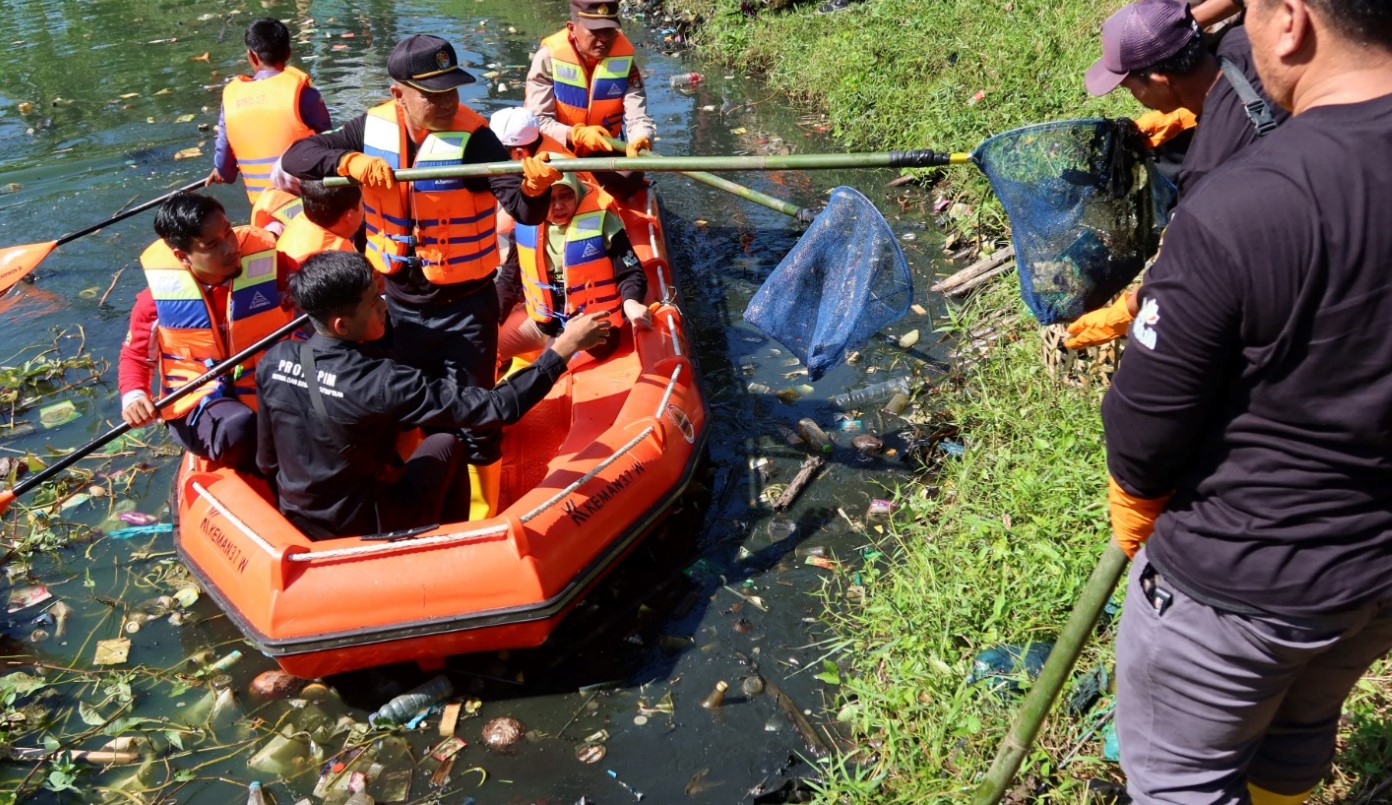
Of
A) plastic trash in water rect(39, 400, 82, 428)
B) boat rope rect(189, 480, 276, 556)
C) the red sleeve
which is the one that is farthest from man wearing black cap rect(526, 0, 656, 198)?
plastic trash in water rect(39, 400, 82, 428)

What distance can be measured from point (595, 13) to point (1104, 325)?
426cm

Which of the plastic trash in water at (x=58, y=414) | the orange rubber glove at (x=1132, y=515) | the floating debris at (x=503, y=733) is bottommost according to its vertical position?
the plastic trash in water at (x=58, y=414)

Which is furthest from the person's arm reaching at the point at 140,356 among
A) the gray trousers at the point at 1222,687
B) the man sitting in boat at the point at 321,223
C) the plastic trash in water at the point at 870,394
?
the gray trousers at the point at 1222,687

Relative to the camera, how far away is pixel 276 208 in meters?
5.91

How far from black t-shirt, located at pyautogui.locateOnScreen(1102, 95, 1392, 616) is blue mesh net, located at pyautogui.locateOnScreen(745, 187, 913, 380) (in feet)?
8.60

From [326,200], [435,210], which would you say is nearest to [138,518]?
[326,200]

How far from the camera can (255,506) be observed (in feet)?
13.6

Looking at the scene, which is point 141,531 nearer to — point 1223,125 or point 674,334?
point 674,334

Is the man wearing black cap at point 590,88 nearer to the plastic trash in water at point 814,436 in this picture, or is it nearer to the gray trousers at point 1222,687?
the plastic trash in water at point 814,436

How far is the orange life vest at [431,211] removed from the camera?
15.1ft

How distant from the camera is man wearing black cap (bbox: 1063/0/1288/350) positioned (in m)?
2.58

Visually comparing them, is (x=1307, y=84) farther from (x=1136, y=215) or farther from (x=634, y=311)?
(x=634, y=311)

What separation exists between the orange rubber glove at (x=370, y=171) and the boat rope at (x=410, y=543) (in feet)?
5.34

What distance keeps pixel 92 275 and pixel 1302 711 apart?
8379mm
